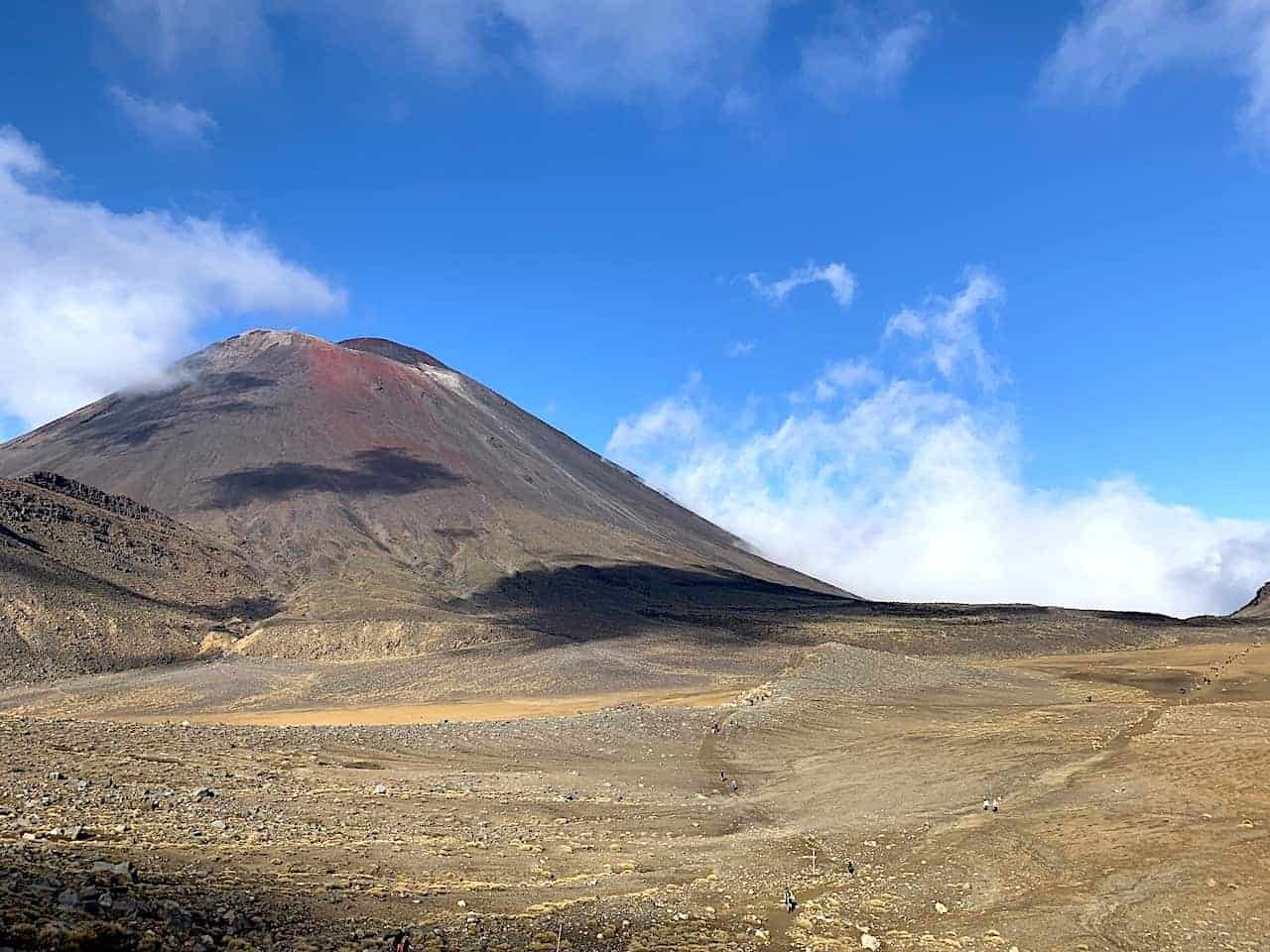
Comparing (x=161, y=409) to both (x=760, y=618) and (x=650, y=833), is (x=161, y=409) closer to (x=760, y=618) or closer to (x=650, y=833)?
(x=760, y=618)

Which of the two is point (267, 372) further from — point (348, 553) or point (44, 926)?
point (44, 926)

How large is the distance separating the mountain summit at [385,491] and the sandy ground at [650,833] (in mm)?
Result: 39354

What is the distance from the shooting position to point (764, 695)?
30891 millimetres

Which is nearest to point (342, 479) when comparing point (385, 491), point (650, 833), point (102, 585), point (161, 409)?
point (385, 491)

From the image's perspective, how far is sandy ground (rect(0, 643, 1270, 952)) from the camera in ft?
29.8

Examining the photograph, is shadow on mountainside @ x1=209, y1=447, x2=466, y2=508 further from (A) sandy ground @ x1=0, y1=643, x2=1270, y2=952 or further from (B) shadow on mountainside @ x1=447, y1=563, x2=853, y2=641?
(A) sandy ground @ x1=0, y1=643, x2=1270, y2=952

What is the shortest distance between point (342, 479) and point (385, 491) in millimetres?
5969

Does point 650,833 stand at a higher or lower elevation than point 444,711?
higher

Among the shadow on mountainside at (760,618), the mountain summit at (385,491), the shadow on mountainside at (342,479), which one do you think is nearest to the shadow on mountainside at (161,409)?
the mountain summit at (385,491)

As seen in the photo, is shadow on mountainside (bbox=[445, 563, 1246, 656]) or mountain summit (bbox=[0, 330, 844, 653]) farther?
mountain summit (bbox=[0, 330, 844, 653])

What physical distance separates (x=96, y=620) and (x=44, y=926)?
2036 inches

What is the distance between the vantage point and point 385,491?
100062 mm

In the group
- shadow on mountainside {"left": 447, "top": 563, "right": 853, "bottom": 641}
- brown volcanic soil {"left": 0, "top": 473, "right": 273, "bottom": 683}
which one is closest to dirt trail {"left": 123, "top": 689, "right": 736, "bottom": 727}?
brown volcanic soil {"left": 0, "top": 473, "right": 273, "bottom": 683}

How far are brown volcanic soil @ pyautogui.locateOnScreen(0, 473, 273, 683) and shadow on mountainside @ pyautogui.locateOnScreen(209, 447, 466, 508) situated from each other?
17740mm
